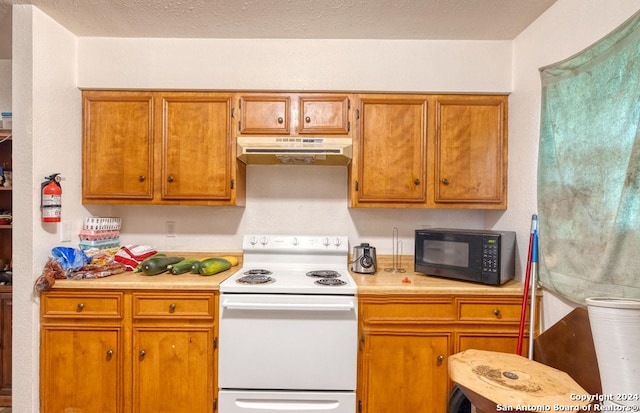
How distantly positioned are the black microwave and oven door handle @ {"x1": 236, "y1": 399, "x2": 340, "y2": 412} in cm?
96

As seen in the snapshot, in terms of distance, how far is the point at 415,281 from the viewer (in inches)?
72.1

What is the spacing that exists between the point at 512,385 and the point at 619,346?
38cm

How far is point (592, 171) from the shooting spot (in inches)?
52.2

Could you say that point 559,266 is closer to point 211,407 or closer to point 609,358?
point 609,358

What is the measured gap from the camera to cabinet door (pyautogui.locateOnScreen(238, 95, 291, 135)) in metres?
2.03

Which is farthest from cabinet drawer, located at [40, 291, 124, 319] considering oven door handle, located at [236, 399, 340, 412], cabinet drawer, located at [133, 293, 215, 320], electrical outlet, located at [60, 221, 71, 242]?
oven door handle, located at [236, 399, 340, 412]

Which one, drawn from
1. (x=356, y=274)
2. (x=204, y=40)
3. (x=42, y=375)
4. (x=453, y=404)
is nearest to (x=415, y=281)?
(x=356, y=274)

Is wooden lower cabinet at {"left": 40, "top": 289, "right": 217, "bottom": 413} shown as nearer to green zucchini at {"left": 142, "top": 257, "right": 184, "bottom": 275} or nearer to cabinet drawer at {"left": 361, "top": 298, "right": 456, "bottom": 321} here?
green zucchini at {"left": 142, "top": 257, "right": 184, "bottom": 275}

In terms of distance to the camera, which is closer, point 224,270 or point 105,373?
point 105,373

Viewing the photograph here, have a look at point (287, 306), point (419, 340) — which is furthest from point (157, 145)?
point (419, 340)

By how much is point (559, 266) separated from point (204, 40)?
249 centimetres

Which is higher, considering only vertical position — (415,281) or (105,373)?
(415,281)

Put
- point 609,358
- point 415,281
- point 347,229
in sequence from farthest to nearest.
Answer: point 347,229 → point 415,281 → point 609,358

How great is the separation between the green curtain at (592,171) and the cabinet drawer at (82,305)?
2.35m
